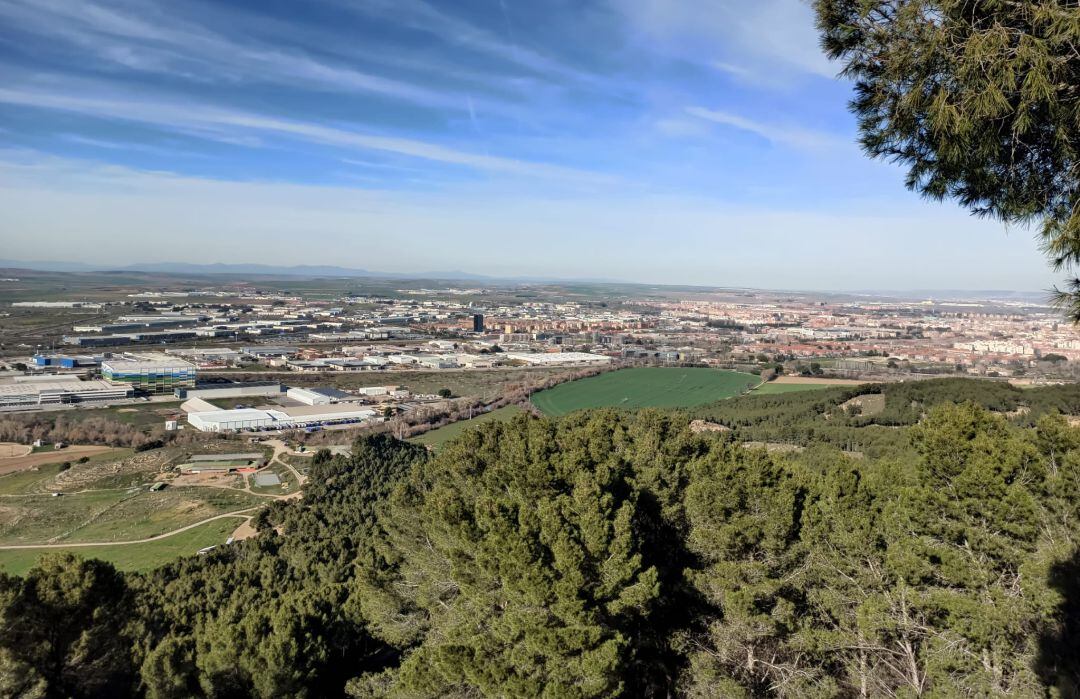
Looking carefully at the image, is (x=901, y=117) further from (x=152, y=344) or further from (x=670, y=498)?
(x=152, y=344)

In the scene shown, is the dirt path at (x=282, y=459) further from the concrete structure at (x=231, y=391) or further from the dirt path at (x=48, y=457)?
the concrete structure at (x=231, y=391)

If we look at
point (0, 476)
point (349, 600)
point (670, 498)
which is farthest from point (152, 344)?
point (670, 498)

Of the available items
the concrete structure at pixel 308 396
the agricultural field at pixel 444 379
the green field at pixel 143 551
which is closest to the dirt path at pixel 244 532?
the green field at pixel 143 551

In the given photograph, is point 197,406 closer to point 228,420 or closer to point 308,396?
point 228,420

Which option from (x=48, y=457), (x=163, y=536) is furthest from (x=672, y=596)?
(x=48, y=457)

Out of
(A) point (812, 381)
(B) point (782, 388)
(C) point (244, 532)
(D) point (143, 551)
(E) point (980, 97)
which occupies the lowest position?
(D) point (143, 551)

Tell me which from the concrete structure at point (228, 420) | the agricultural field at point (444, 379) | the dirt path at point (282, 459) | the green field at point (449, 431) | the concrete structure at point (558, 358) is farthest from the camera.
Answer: the concrete structure at point (558, 358)
